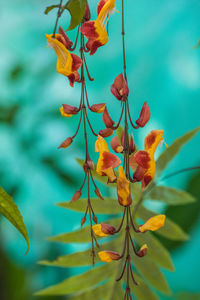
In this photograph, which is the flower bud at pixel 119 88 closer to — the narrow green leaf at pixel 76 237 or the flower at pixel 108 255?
the flower at pixel 108 255

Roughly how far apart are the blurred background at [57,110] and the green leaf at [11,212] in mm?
811

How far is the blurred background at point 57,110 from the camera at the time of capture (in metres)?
1.07

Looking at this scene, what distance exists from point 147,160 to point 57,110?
36.5 inches

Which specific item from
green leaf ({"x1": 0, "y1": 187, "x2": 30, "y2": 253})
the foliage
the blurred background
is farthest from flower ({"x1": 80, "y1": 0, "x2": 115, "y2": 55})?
the blurred background

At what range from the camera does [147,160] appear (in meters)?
0.24

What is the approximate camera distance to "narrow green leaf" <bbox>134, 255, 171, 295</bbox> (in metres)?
0.49

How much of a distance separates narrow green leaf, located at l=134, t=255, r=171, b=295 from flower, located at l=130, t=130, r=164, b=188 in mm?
268

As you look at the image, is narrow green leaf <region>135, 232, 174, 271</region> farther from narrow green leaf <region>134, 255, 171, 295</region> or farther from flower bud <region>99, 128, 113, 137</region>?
flower bud <region>99, 128, 113, 137</region>

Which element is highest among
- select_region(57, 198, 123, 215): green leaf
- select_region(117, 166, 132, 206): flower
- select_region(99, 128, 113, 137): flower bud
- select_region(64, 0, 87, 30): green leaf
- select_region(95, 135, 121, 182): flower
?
select_region(64, 0, 87, 30): green leaf

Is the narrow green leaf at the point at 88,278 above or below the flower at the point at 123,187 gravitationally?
below

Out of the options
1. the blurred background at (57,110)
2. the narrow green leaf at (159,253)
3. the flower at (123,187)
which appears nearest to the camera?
the flower at (123,187)

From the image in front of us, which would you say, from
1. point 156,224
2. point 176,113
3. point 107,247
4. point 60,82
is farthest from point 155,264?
point 60,82

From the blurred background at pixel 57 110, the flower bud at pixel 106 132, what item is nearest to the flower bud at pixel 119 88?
the flower bud at pixel 106 132

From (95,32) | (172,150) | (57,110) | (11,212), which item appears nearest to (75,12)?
(95,32)
